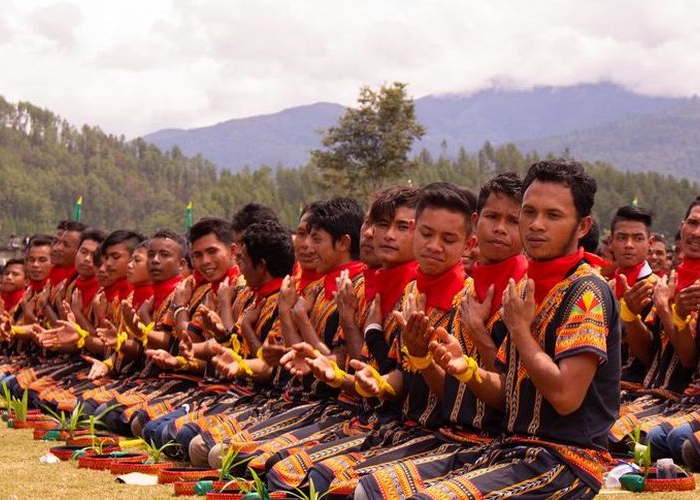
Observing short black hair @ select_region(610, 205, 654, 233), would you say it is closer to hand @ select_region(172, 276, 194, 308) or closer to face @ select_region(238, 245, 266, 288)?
face @ select_region(238, 245, 266, 288)

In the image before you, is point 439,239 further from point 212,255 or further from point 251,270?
point 212,255

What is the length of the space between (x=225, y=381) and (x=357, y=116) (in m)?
40.5

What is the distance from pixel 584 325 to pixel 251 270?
386 centimetres

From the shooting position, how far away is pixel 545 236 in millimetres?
4562

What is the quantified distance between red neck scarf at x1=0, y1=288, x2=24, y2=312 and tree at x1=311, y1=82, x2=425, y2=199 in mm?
33195

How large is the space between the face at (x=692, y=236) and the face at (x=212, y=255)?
3.37 metres

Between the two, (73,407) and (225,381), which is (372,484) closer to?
(225,381)

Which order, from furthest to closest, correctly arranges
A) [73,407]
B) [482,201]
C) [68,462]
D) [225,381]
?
[73,407], [225,381], [68,462], [482,201]

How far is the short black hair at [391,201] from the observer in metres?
6.13

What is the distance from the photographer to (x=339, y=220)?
7.16 m

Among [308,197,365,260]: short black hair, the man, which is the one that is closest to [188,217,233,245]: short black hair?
[308,197,365,260]: short black hair

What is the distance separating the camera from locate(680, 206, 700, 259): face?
24.7 ft

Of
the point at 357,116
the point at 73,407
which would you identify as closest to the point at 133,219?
the point at 357,116

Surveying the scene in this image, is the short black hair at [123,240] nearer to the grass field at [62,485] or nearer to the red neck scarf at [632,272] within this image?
the grass field at [62,485]
